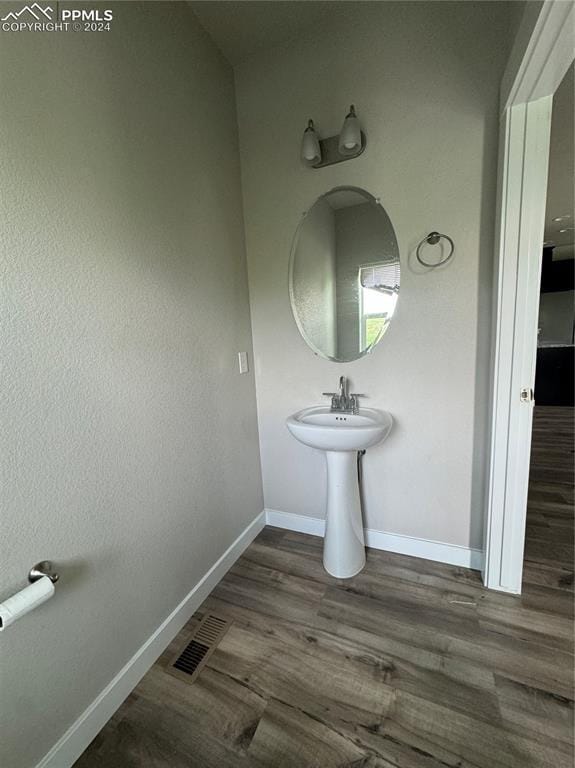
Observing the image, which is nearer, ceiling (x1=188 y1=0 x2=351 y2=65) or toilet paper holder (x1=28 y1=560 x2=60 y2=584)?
toilet paper holder (x1=28 y1=560 x2=60 y2=584)

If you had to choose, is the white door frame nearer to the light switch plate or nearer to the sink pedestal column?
the sink pedestal column

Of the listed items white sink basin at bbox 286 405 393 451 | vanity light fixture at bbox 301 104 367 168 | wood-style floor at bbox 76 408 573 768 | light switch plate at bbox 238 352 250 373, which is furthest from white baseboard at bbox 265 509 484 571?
vanity light fixture at bbox 301 104 367 168

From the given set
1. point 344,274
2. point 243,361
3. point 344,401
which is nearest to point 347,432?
point 344,401

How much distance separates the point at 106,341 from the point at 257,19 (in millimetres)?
1638

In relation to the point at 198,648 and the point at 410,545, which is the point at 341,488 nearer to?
the point at 410,545

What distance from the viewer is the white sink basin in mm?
1362

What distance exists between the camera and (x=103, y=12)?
3.39 feet

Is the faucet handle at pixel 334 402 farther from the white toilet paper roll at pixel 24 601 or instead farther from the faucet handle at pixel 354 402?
the white toilet paper roll at pixel 24 601

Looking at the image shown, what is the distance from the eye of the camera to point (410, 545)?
5.66ft

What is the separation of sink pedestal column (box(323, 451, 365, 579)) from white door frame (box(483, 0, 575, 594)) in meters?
0.60

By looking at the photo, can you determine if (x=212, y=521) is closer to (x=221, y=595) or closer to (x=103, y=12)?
(x=221, y=595)

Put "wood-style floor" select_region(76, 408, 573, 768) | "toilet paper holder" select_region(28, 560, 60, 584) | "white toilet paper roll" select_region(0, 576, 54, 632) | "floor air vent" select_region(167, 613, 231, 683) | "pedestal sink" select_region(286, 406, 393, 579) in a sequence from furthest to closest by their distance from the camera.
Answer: "pedestal sink" select_region(286, 406, 393, 579)
"floor air vent" select_region(167, 613, 231, 683)
"wood-style floor" select_region(76, 408, 573, 768)
"toilet paper holder" select_region(28, 560, 60, 584)
"white toilet paper roll" select_region(0, 576, 54, 632)

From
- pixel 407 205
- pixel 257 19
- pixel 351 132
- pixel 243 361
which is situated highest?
pixel 257 19

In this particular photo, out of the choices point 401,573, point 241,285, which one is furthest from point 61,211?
point 401,573
